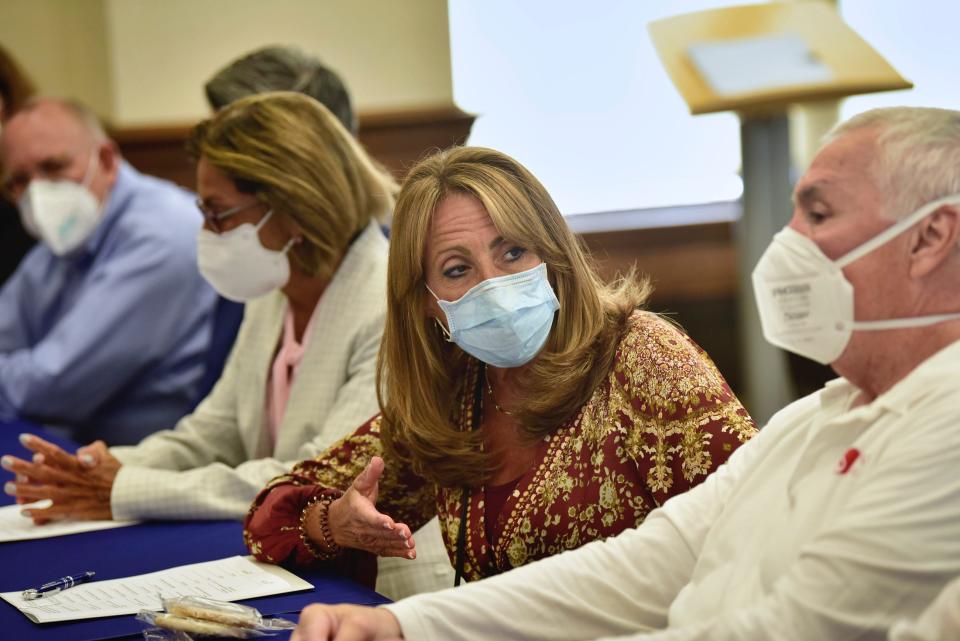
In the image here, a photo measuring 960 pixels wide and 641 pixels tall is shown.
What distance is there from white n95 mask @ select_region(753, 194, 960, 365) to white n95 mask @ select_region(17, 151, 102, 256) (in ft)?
11.0

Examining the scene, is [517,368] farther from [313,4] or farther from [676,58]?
[313,4]

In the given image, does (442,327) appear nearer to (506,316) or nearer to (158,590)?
(506,316)

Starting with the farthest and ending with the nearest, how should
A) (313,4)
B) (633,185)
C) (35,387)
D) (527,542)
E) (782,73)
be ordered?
(633,185) → (313,4) → (35,387) → (782,73) → (527,542)

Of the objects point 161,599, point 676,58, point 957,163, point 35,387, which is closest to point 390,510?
point 161,599

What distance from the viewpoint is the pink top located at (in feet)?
9.78

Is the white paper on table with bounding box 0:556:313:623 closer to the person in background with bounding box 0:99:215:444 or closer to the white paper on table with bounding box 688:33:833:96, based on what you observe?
the white paper on table with bounding box 688:33:833:96

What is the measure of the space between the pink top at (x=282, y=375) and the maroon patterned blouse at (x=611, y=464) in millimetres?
813

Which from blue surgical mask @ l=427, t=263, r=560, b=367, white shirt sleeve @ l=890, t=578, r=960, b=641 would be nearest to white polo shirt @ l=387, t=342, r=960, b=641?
white shirt sleeve @ l=890, t=578, r=960, b=641

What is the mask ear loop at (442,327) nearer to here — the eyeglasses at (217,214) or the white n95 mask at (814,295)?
the white n95 mask at (814,295)

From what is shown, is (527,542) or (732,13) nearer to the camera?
(527,542)

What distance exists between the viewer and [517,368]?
2.19 metres

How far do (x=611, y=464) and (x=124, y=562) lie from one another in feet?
3.03

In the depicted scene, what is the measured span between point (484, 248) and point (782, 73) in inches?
58.9

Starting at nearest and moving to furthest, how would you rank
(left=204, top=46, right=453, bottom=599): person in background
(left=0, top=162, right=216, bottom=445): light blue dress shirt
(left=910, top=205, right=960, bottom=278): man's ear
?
1. (left=910, top=205, right=960, bottom=278): man's ear
2. (left=204, top=46, right=453, bottom=599): person in background
3. (left=0, top=162, right=216, bottom=445): light blue dress shirt
